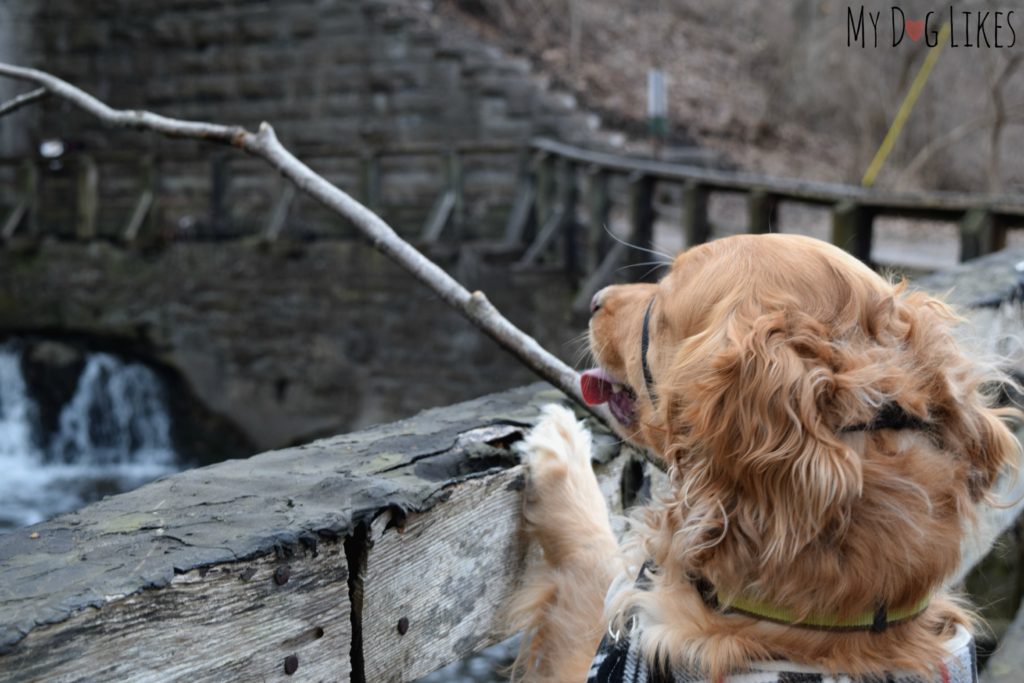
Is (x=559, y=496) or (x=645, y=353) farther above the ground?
(x=645, y=353)

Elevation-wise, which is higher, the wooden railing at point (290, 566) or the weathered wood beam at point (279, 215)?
the wooden railing at point (290, 566)

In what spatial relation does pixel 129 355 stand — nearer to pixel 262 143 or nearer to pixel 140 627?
pixel 262 143

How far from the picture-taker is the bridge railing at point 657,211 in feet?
23.5

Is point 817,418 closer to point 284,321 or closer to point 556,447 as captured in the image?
point 556,447

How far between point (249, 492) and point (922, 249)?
14.3 meters

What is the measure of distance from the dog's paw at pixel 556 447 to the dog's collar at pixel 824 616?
1.98 ft

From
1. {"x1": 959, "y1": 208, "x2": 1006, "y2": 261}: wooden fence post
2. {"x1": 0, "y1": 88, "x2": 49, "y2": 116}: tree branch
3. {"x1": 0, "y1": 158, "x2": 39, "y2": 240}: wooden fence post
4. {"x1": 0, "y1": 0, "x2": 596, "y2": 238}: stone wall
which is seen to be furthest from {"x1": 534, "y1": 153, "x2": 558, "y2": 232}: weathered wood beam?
{"x1": 0, "y1": 88, "x2": 49, "y2": 116}: tree branch

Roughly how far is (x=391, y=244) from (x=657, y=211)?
9.77 metres

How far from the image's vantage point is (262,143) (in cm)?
307

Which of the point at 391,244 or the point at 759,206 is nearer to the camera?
the point at 391,244

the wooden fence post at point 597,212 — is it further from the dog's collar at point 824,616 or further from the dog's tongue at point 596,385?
the dog's collar at point 824,616

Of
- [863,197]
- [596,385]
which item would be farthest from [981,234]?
[596,385]

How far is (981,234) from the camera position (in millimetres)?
7102

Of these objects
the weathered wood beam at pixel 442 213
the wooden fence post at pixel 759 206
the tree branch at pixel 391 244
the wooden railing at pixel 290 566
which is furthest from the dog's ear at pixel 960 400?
the weathered wood beam at pixel 442 213
